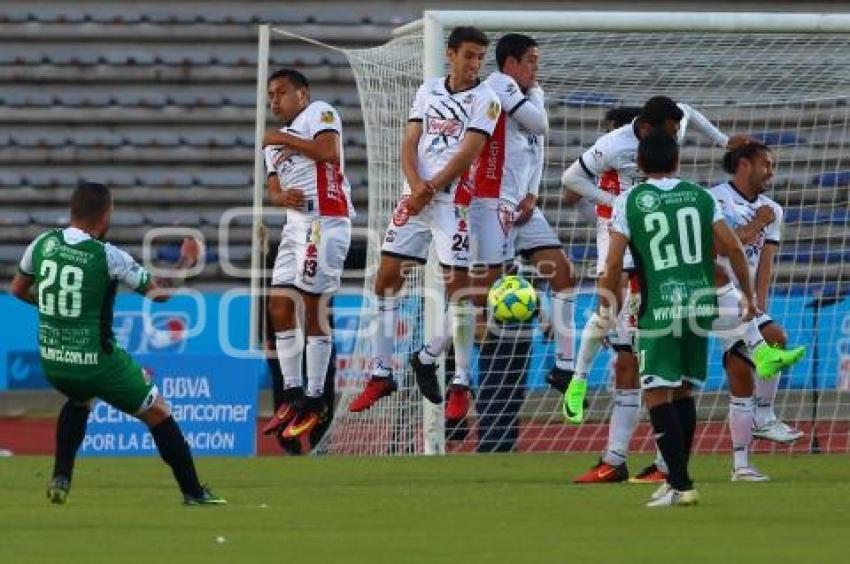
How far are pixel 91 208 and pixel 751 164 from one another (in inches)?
193

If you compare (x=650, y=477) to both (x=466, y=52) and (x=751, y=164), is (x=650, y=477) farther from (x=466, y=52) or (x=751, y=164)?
(x=466, y=52)

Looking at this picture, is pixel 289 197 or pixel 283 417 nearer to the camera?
pixel 283 417

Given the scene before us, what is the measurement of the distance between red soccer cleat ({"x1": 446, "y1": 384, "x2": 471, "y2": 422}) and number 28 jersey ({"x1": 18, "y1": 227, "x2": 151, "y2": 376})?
3.30 meters

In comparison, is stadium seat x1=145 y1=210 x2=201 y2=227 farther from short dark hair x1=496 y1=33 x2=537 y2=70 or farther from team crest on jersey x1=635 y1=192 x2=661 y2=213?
team crest on jersey x1=635 y1=192 x2=661 y2=213

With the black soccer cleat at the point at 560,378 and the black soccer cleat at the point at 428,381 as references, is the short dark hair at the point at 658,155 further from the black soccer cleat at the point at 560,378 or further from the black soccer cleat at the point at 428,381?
the black soccer cleat at the point at 560,378

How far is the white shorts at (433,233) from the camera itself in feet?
49.7

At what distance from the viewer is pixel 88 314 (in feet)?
40.9

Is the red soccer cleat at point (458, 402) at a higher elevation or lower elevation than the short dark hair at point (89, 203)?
lower

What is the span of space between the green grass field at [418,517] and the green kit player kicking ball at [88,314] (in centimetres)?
56

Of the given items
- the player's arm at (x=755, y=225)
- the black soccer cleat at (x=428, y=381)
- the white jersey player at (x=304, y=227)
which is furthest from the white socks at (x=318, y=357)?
the player's arm at (x=755, y=225)

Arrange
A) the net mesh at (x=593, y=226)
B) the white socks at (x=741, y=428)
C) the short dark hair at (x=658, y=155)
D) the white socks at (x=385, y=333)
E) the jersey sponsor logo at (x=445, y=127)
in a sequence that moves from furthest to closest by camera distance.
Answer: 1. the net mesh at (x=593, y=226)
2. the white socks at (x=385, y=333)
3. the jersey sponsor logo at (x=445, y=127)
4. the white socks at (x=741, y=428)
5. the short dark hair at (x=658, y=155)

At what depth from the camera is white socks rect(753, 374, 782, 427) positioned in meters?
16.4

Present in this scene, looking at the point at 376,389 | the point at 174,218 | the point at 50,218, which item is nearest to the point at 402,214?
the point at 376,389

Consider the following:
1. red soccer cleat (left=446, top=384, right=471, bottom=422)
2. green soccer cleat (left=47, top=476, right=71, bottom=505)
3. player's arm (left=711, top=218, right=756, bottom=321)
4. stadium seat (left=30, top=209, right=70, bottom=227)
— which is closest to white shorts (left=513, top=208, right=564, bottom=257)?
red soccer cleat (left=446, top=384, right=471, bottom=422)
